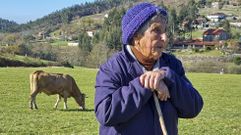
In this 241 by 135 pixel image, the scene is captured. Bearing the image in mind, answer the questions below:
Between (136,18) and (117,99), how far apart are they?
0.67 metres

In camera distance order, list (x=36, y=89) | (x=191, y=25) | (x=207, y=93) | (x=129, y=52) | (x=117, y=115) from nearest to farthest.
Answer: (x=117, y=115), (x=129, y=52), (x=36, y=89), (x=207, y=93), (x=191, y=25)

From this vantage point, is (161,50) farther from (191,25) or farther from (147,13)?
(191,25)

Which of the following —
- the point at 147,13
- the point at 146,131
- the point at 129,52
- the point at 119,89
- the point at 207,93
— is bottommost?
the point at 207,93

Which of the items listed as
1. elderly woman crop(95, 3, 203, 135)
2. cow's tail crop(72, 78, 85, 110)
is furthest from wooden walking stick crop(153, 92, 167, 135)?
cow's tail crop(72, 78, 85, 110)

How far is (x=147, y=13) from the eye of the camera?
4020 mm

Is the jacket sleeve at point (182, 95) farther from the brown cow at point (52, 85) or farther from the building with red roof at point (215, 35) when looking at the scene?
the building with red roof at point (215, 35)

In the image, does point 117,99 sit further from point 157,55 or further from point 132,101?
point 157,55

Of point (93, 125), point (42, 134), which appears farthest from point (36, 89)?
point (42, 134)

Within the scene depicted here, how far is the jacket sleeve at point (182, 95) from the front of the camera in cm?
394

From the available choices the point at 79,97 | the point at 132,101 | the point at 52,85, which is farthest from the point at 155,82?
the point at 79,97

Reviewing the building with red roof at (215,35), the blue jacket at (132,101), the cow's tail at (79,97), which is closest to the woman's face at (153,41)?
the blue jacket at (132,101)

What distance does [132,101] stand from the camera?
384cm

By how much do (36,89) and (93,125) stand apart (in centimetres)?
641

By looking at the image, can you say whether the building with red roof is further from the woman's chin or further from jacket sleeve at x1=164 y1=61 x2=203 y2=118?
the woman's chin
